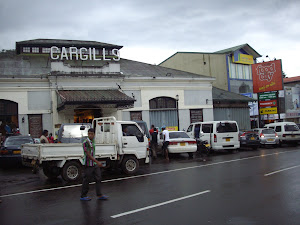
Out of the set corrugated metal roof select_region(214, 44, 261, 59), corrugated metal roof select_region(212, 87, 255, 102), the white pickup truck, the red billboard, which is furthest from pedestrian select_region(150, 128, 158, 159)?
corrugated metal roof select_region(214, 44, 261, 59)

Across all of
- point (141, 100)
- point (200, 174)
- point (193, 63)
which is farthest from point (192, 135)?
point (193, 63)

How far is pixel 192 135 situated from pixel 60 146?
11923 mm

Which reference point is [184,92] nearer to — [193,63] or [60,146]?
[193,63]

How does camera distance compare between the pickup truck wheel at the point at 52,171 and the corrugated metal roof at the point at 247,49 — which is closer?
the pickup truck wheel at the point at 52,171

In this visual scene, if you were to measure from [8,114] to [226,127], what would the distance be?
1420 centimetres

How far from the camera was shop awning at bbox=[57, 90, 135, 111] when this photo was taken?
20.8 m

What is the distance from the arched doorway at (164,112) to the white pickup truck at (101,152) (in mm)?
12998

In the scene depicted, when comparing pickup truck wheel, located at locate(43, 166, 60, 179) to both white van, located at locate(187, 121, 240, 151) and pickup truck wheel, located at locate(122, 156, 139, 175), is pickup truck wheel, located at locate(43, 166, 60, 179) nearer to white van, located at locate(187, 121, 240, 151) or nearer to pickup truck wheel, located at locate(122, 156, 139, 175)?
pickup truck wheel, located at locate(122, 156, 139, 175)

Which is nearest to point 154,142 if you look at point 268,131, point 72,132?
point 72,132

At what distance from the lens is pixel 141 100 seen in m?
25.8

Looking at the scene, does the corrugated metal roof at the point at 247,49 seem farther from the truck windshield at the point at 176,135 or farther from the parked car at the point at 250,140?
the truck windshield at the point at 176,135

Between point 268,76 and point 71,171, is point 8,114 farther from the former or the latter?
point 268,76

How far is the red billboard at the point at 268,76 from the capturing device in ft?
98.2

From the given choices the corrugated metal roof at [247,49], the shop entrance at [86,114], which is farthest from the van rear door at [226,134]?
the corrugated metal roof at [247,49]
